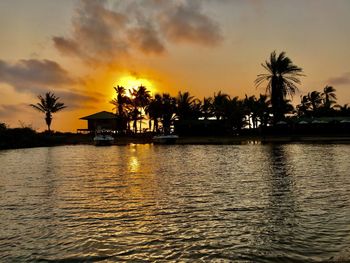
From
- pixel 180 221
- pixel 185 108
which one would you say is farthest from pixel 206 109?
pixel 180 221

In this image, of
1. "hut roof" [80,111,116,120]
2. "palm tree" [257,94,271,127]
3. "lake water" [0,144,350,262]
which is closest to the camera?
"lake water" [0,144,350,262]

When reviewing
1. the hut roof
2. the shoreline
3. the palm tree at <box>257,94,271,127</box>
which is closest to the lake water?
the shoreline

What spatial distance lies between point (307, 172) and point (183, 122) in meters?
73.1

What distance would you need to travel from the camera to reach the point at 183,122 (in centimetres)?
9794

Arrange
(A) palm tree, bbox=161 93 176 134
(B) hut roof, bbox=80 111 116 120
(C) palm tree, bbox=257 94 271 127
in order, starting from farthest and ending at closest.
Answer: (B) hut roof, bbox=80 111 116 120
(A) palm tree, bbox=161 93 176 134
(C) palm tree, bbox=257 94 271 127

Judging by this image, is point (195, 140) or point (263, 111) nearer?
point (195, 140)

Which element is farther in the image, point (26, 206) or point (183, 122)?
point (183, 122)

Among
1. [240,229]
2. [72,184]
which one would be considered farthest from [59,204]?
[240,229]

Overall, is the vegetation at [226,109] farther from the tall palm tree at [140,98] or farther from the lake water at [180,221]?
the lake water at [180,221]

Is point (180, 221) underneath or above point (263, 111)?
underneath

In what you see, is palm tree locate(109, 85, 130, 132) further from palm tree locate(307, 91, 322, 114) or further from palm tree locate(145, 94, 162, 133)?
palm tree locate(307, 91, 322, 114)

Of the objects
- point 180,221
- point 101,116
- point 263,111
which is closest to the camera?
point 180,221

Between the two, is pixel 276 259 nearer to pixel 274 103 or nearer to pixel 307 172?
pixel 307 172

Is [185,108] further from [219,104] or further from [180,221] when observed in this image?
[180,221]
